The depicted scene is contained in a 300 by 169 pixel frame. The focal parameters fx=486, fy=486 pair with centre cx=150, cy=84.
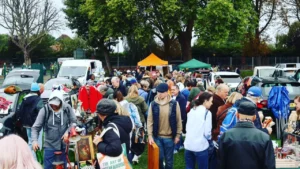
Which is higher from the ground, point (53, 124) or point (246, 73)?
point (53, 124)

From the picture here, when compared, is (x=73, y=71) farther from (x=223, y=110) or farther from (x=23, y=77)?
(x=223, y=110)

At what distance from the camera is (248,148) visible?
539cm

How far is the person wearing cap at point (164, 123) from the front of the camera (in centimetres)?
805

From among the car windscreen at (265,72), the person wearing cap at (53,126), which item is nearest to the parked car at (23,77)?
the person wearing cap at (53,126)

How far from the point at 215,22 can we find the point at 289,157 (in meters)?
31.9

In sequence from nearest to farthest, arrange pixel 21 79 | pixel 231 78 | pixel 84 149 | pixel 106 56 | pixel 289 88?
pixel 84 149
pixel 289 88
pixel 21 79
pixel 231 78
pixel 106 56

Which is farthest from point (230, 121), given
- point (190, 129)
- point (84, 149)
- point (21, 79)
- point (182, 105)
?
point (21, 79)

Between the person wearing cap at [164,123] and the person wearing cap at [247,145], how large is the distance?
2.55m

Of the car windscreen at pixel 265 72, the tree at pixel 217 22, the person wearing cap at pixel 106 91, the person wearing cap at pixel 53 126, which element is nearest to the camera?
the person wearing cap at pixel 53 126

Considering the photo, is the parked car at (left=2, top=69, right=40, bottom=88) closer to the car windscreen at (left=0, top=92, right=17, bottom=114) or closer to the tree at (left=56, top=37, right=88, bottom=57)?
the car windscreen at (left=0, top=92, right=17, bottom=114)

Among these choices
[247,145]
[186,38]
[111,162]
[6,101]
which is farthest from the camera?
[186,38]

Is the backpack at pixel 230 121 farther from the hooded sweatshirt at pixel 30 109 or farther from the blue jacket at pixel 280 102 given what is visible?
the blue jacket at pixel 280 102

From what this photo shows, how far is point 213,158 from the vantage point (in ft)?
25.6

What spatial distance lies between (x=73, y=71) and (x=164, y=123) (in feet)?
77.9
